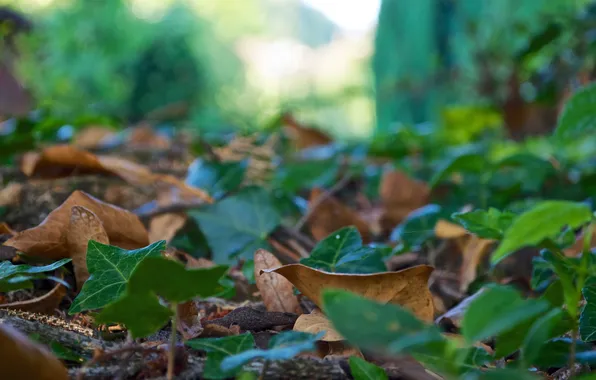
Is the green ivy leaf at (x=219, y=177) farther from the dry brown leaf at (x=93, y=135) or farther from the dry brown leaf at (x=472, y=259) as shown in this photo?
the dry brown leaf at (x=93, y=135)

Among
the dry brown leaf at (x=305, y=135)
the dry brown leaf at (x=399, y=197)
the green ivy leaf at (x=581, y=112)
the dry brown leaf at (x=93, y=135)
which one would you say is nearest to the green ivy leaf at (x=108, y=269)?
the green ivy leaf at (x=581, y=112)

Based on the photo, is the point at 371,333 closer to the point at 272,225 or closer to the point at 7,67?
the point at 272,225

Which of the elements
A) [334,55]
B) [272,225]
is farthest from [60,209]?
[334,55]

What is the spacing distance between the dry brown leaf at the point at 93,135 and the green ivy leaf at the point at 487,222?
127cm

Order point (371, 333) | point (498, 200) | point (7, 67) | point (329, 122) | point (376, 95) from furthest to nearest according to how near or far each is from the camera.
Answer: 1. point (329, 122)
2. point (376, 95)
3. point (7, 67)
4. point (498, 200)
5. point (371, 333)

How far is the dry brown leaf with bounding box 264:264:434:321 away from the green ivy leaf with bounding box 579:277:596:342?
138 millimetres

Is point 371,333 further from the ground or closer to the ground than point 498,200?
further from the ground

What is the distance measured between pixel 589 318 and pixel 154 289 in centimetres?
39

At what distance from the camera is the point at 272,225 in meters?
0.89

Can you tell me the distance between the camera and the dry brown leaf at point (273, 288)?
2.14 feet

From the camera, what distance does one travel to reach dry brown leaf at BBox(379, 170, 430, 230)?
4.08 feet

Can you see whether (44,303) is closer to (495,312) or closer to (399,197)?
(495,312)

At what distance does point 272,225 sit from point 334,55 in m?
14.1

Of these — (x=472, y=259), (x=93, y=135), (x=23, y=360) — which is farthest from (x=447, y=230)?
(x=93, y=135)
